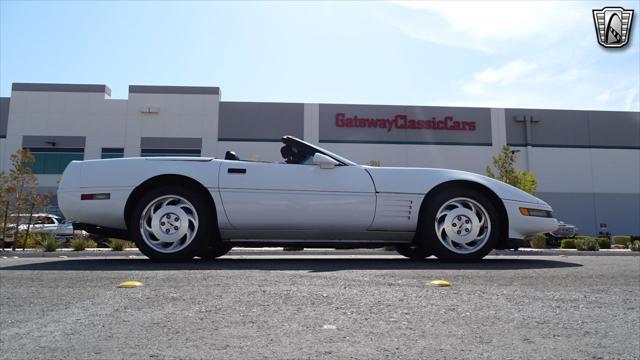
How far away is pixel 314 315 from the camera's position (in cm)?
219

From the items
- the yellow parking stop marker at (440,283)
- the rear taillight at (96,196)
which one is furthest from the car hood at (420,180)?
the rear taillight at (96,196)

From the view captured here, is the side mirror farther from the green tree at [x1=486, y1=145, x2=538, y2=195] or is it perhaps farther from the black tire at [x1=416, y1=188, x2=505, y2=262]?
the green tree at [x1=486, y1=145, x2=538, y2=195]

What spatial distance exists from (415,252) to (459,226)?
0.81 meters

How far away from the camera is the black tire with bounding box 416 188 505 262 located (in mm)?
4191

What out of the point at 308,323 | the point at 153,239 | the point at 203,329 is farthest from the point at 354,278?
the point at 153,239

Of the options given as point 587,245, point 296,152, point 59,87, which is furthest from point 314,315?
point 59,87

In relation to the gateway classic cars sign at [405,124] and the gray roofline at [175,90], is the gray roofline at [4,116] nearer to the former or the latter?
the gray roofline at [175,90]

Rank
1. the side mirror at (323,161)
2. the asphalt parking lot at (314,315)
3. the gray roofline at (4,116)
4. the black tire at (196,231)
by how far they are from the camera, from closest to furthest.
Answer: the asphalt parking lot at (314,315)
the black tire at (196,231)
the side mirror at (323,161)
the gray roofline at (4,116)

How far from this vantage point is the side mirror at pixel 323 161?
431 centimetres

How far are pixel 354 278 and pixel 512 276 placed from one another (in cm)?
114

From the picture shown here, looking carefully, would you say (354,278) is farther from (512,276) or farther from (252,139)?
(252,139)

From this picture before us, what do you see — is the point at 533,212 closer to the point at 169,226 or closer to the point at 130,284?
the point at 169,226

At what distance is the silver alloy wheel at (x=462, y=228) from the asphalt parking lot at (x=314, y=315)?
0.98m

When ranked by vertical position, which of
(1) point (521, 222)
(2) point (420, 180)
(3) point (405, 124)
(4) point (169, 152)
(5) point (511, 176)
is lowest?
(1) point (521, 222)
